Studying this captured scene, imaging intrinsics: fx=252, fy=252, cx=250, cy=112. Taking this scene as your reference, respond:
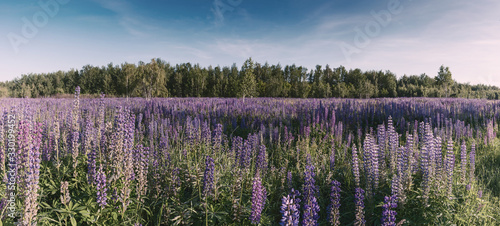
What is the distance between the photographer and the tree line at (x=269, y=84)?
42.6m

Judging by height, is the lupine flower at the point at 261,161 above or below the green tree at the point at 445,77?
below

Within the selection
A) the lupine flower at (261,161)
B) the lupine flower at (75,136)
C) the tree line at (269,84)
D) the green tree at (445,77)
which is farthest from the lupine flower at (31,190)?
the green tree at (445,77)

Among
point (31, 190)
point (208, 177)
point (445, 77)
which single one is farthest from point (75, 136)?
point (445, 77)

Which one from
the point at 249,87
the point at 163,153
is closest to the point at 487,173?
the point at 163,153

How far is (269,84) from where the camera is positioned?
169ft

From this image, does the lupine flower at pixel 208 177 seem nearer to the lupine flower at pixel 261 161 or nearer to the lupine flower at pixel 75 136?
the lupine flower at pixel 261 161

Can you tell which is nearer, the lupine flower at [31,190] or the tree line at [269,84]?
the lupine flower at [31,190]

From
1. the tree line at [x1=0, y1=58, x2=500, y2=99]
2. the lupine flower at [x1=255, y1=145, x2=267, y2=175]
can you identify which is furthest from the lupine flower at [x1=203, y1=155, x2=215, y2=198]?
the tree line at [x1=0, y1=58, x2=500, y2=99]

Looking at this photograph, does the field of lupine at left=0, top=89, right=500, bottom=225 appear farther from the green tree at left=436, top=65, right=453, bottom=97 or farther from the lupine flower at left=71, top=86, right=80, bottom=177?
the green tree at left=436, top=65, right=453, bottom=97

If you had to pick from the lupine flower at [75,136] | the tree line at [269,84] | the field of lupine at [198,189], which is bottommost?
the field of lupine at [198,189]

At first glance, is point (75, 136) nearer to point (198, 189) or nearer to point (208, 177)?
point (198, 189)

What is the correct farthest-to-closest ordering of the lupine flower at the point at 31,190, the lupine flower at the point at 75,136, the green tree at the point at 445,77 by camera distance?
the green tree at the point at 445,77, the lupine flower at the point at 75,136, the lupine flower at the point at 31,190

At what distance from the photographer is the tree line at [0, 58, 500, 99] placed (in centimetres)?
4256

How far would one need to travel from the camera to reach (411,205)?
3521 mm
